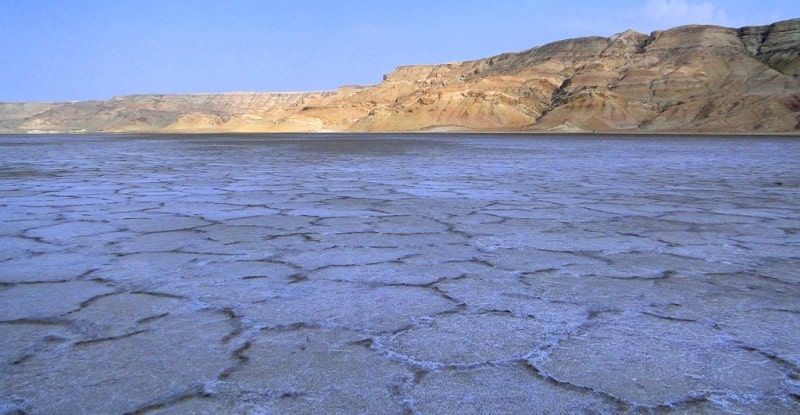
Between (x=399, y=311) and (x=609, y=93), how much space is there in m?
49.4

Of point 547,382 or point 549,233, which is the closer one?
point 547,382

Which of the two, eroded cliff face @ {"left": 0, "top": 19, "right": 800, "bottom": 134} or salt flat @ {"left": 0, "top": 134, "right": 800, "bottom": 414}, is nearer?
salt flat @ {"left": 0, "top": 134, "right": 800, "bottom": 414}

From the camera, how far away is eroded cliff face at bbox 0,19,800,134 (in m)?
43.1

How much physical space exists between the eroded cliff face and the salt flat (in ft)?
129

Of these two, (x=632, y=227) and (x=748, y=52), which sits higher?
(x=748, y=52)

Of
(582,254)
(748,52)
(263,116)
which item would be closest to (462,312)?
(582,254)

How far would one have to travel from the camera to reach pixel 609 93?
1896 inches

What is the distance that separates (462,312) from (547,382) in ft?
1.83

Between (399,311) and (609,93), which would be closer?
(399,311)

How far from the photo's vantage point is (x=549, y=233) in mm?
3541

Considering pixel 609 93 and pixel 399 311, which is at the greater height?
pixel 609 93

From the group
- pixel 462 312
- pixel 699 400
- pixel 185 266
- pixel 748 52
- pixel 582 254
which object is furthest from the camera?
pixel 748 52

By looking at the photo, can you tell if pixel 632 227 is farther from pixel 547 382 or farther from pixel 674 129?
pixel 674 129

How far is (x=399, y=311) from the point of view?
2055mm
